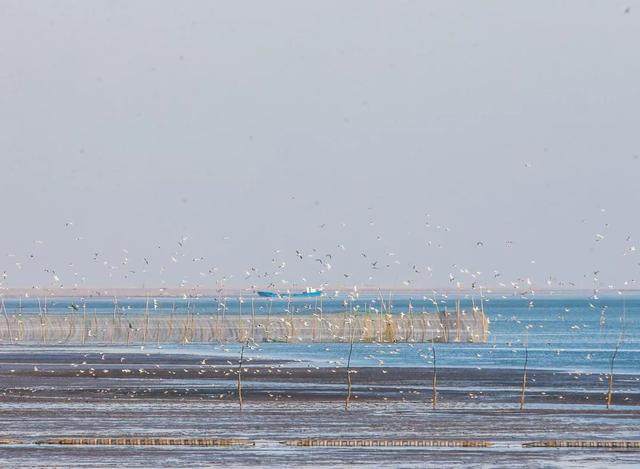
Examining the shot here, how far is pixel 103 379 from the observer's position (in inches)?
2581

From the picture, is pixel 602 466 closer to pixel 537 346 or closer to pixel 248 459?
pixel 248 459

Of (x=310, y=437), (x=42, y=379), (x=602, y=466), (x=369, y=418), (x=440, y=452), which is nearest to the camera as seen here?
(x=602, y=466)

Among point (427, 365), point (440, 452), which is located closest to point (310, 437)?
point (440, 452)

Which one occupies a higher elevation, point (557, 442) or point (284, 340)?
point (557, 442)

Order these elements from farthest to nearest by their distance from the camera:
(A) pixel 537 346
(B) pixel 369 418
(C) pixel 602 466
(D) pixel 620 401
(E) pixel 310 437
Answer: (A) pixel 537 346
(D) pixel 620 401
(B) pixel 369 418
(E) pixel 310 437
(C) pixel 602 466

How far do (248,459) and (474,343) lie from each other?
236 feet

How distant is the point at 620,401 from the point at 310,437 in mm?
17339

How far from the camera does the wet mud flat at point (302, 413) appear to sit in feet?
118

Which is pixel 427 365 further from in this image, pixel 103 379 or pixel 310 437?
pixel 310 437

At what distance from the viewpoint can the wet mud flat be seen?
35875mm

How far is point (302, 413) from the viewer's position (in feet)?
157

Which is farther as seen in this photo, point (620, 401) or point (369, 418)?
point (620, 401)

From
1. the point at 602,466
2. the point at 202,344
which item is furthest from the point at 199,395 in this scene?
the point at 202,344

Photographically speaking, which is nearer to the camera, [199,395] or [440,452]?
[440,452]
